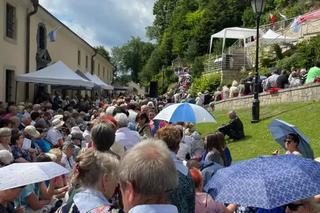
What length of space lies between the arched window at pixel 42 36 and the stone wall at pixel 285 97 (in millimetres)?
9448

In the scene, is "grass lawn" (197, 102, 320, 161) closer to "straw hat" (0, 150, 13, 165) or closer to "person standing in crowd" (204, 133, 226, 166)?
"person standing in crowd" (204, 133, 226, 166)

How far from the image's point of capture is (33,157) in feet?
26.7

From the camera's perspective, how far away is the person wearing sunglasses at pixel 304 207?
11.4 feet

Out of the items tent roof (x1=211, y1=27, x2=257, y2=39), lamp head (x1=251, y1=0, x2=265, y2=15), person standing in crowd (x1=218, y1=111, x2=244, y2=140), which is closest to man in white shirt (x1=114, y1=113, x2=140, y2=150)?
person standing in crowd (x1=218, y1=111, x2=244, y2=140)

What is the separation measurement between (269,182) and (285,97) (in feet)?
57.3

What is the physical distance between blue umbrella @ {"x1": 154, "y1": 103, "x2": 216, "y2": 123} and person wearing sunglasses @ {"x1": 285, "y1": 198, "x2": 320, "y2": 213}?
6599 millimetres

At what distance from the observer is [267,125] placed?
16.7 metres

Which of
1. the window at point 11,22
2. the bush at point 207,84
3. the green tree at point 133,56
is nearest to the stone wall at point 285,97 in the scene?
the window at point 11,22

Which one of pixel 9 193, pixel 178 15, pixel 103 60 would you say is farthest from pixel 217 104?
pixel 178 15

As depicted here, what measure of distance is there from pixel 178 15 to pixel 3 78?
70.0m

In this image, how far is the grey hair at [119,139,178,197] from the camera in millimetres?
2684

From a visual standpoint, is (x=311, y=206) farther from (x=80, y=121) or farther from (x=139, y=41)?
(x=139, y=41)

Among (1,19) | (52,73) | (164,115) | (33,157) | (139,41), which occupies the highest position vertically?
(139,41)

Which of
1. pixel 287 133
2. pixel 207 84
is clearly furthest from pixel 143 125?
pixel 207 84
